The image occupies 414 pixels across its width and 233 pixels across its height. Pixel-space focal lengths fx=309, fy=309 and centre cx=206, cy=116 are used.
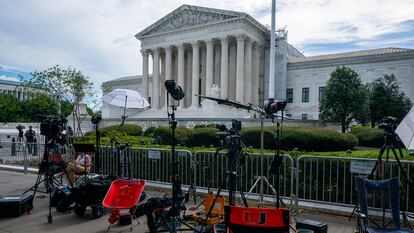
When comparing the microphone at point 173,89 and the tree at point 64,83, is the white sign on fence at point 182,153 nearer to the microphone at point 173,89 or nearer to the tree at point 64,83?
the microphone at point 173,89

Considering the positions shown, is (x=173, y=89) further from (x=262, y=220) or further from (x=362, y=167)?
(x=362, y=167)

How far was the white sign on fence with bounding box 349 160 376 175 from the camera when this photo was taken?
5906mm

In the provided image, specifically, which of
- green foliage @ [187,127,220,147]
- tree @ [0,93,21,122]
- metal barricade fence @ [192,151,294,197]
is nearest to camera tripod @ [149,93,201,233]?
metal barricade fence @ [192,151,294,197]

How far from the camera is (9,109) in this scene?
51594 millimetres

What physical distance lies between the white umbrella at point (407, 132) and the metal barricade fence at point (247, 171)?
221 centimetres

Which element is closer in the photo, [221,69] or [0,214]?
[0,214]

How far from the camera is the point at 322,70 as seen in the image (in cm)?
4731

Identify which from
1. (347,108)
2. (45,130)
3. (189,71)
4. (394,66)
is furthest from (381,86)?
(45,130)

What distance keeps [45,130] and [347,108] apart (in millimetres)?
32281

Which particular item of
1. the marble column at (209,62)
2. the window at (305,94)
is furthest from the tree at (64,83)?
the window at (305,94)

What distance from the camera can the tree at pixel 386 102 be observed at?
32594mm

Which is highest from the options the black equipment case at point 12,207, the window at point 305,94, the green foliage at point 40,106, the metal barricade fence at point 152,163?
the window at point 305,94

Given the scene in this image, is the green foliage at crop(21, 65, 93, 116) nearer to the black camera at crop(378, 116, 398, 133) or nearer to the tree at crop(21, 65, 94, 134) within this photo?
the tree at crop(21, 65, 94, 134)

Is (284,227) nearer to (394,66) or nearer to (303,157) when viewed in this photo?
(303,157)
